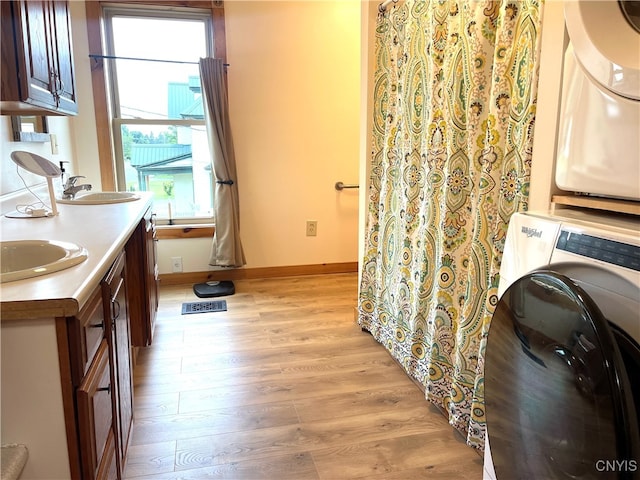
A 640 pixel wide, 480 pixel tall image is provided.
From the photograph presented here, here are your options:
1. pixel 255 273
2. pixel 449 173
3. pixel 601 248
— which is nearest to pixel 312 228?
pixel 255 273

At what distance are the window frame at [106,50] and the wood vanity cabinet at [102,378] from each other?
2147mm

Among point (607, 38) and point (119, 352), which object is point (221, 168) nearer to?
point (119, 352)

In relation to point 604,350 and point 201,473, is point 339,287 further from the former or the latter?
point 604,350

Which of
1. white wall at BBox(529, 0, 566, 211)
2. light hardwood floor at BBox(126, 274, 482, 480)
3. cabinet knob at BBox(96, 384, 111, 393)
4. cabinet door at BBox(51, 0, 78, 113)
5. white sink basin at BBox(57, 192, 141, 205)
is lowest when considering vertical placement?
light hardwood floor at BBox(126, 274, 482, 480)

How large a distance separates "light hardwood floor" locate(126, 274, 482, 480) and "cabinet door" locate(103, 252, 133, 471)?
24 centimetres

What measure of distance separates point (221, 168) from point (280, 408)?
208cm

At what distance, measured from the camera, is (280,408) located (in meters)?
1.96

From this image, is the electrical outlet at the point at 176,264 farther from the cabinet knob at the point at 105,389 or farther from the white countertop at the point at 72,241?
the cabinet knob at the point at 105,389

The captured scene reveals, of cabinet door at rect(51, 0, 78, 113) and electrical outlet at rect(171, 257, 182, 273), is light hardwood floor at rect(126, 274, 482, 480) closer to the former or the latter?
electrical outlet at rect(171, 257, 182, 273)

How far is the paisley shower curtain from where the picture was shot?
1.42 m

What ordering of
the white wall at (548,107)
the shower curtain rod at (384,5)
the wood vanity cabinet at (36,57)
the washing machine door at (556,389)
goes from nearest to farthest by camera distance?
the washing machine door at (556,389), the white wall at (548,107), the wood vanity cabinet at (36,57), the shower curtain rod at (384,5)

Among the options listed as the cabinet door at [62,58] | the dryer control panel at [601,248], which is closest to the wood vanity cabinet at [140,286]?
the cabinet door at [62,58]

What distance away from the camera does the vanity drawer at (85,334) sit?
913 millimetres

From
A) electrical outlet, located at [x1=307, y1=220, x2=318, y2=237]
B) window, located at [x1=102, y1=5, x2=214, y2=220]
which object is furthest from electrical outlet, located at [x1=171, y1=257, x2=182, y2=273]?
electrical outlet, located at [x1=307, y1=220, x2=318, y2=237]
